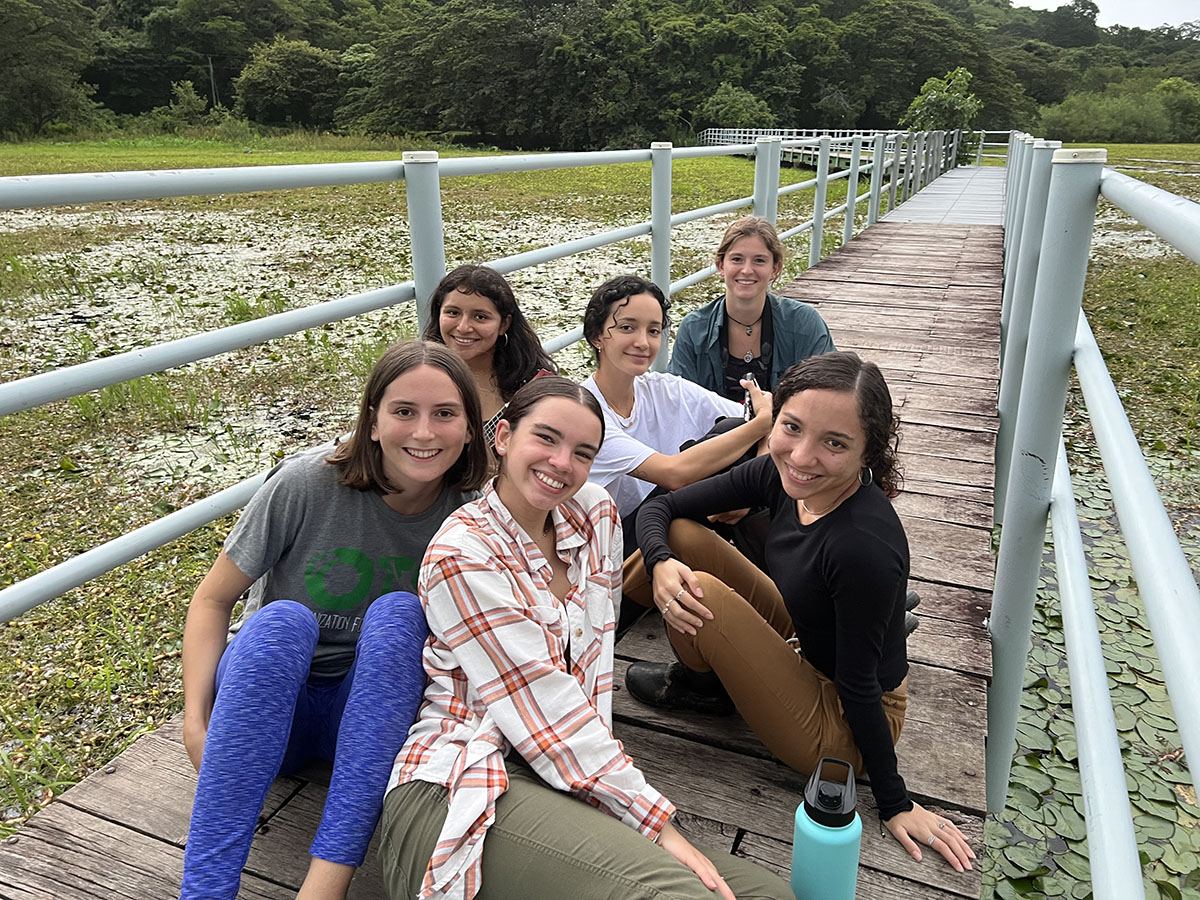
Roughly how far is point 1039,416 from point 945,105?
20703mm

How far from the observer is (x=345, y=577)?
60.6 inches

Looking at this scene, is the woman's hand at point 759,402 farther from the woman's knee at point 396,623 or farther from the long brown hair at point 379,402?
the woman's knee at point 396,623

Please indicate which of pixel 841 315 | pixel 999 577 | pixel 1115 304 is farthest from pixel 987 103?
pixel 999 577

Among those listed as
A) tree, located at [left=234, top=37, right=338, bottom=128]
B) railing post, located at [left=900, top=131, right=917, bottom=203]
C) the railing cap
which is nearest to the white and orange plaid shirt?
the railing cap

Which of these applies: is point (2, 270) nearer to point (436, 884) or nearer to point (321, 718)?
point (321, 718)

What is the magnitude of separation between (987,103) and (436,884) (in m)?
45.2

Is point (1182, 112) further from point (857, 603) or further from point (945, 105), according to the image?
point (857, 603)

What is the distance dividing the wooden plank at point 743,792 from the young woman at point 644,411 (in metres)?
0.56

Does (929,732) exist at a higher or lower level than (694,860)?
lower

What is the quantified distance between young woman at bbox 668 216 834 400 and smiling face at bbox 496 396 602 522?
1254 millimetres

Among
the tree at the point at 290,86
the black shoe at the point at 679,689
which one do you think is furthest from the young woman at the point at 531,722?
the tree at the point at 290,86

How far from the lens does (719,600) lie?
155cm

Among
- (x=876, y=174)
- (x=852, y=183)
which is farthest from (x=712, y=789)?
(x=876, y=174)

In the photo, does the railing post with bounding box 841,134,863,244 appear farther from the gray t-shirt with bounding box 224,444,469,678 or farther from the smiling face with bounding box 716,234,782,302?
the gray t-shirt with bounding box 224,444,469,678
